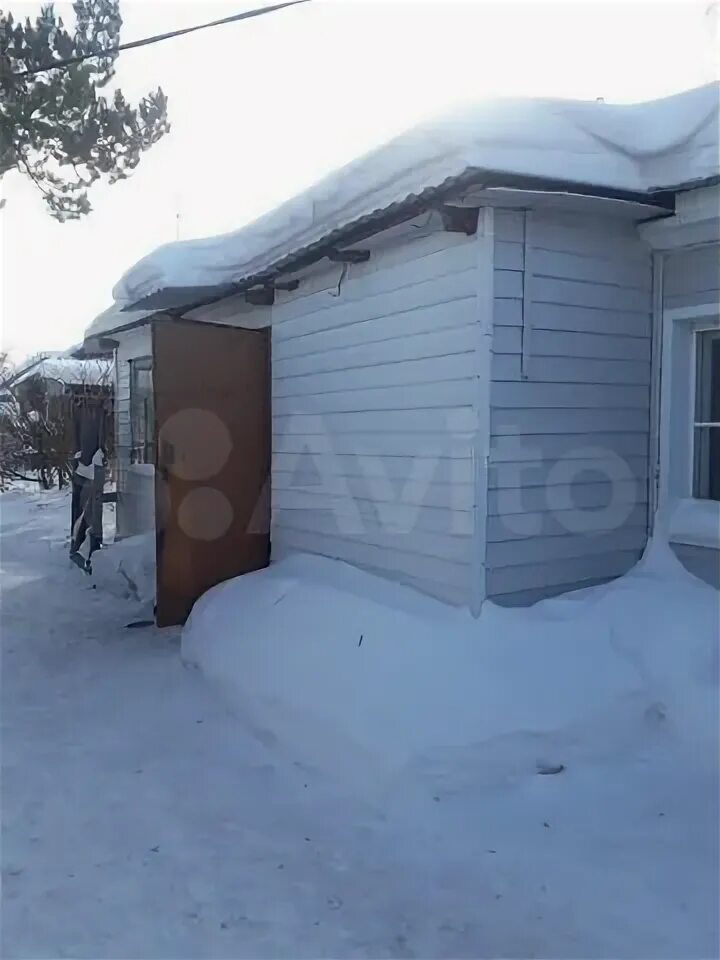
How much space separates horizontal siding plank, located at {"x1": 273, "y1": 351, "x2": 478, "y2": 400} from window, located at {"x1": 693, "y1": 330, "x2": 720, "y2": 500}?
1442 millimetres

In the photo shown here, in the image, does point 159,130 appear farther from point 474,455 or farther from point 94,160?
point 474,455

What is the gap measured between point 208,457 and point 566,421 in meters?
3.03

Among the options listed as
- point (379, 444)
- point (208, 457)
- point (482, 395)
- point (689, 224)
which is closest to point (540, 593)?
point (482, 395)

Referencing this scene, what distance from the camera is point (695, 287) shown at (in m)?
4.61

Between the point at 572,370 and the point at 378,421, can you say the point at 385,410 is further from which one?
the point at 572,370

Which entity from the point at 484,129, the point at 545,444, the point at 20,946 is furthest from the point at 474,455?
the point at 20,946

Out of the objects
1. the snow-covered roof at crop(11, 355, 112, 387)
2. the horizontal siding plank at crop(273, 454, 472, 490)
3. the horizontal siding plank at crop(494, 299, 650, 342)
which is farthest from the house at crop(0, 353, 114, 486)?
the horizontal siding plank at crop(494, 299, 650, 342)

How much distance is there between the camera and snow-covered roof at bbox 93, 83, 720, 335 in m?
3.88

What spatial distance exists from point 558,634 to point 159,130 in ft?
20.5

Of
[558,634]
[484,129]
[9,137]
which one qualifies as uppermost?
[9,137]

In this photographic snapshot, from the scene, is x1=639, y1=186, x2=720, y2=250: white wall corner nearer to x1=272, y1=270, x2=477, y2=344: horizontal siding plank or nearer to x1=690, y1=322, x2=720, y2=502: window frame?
x1=690, y1=322, x2=720, y2=502: window frame

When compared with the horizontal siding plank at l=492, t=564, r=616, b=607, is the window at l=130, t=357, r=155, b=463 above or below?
above

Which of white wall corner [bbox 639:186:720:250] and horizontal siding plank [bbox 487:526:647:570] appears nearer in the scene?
white wall corner [bbox 639:186:720:250]

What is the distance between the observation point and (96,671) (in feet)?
18.7
